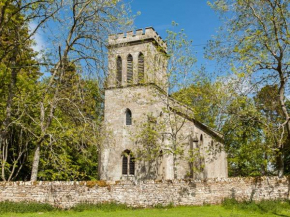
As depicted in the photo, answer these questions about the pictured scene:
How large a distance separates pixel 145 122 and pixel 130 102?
320 cm

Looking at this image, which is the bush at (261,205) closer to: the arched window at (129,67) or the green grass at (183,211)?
the green grass at (183,211)

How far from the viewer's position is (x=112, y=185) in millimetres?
14797

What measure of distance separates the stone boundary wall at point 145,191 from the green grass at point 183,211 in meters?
0.43

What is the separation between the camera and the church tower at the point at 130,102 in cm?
2325

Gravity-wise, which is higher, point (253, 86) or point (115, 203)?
point (253, 86)

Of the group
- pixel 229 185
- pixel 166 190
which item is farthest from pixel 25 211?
pixel 229 185

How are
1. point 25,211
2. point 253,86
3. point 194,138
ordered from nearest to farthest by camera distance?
point 25,211, point 253,86, point 194,138

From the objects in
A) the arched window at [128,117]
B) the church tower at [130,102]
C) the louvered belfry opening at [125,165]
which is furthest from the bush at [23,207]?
the arched window at [128,117]

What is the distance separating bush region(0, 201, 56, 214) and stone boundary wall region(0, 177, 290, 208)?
0.39 metres

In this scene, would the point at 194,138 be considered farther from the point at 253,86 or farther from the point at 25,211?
the point at 25,211

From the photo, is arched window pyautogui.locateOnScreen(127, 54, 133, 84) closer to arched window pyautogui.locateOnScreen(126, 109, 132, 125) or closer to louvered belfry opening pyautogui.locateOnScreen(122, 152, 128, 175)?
arched window pyautogui.locateOnScreen(126, 109, 132, 125)

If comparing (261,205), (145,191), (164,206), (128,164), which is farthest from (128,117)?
(261,205)

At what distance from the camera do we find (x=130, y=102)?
1035 inches

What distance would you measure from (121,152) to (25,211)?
41.0 feet
